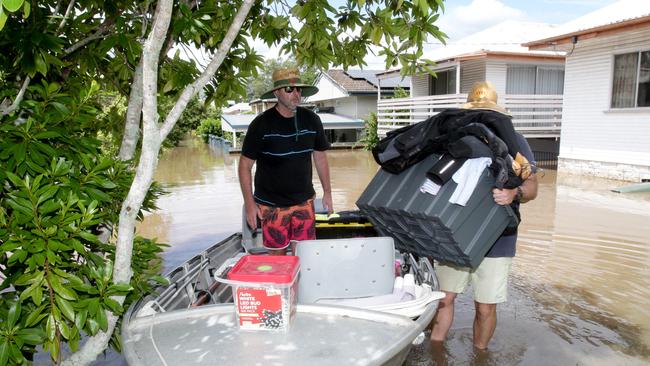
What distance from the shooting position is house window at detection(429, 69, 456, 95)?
18469mm

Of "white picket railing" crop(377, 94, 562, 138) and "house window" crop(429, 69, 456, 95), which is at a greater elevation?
"house window" crop(429, 69, 456, 95)

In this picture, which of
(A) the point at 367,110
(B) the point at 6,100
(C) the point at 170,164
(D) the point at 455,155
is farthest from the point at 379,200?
(A) the point at 367,110

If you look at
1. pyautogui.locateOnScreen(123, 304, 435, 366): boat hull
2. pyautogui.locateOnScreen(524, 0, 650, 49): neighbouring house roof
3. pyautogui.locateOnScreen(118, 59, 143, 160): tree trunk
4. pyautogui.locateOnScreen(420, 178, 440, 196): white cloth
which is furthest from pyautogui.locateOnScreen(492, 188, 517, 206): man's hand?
pyautogui.locateOnScreen(524, 0, 650, 49): neighbouring house roof

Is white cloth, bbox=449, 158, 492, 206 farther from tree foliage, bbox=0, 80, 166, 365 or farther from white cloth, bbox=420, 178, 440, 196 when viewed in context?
tree foliage, bbox=0, 80, 166, 365

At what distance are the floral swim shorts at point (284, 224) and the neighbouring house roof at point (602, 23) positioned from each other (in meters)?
9.26

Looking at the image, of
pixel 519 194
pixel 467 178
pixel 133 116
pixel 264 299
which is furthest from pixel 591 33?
pixel 264 299

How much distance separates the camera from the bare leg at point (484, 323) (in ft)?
11.5

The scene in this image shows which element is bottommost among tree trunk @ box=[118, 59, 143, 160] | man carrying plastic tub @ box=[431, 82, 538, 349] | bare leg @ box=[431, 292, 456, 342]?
bare leg @ box=[431, 292, 456, 342]

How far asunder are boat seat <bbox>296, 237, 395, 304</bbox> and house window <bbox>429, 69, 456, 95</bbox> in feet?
53.9

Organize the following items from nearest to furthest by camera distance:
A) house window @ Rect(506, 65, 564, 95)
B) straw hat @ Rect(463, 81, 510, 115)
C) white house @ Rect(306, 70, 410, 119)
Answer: straw hat @ Rect(463, 81, 510, 115) → house window @ Rect(506, 65, 564, 95) → white house @ Rect(306, 70, 410, 119)

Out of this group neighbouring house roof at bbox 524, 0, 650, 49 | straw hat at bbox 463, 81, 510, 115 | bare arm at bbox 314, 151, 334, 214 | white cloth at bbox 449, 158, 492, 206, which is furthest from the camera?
neighbouring house roof at bbox 524, 0, 650, 49

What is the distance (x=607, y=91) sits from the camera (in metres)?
11.6

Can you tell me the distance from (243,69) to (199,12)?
1.02 meters

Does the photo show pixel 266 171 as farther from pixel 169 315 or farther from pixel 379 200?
pixel 169 315
